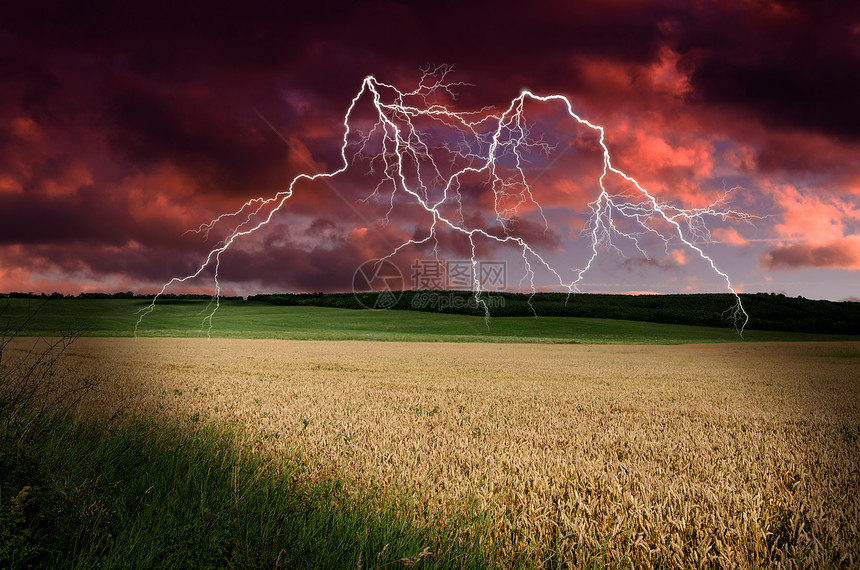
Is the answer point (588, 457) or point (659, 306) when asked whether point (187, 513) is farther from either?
point (659, 306)

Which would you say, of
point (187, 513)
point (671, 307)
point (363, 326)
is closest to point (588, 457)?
point (187, 513)

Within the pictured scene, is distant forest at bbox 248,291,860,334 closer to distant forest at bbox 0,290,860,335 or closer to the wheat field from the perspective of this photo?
distant forest at bbox 0,290,860,335

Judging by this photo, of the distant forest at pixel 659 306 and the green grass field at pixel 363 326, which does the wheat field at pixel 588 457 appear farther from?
the distant forest at pixel 659 306

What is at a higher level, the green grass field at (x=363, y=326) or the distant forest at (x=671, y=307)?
the distant forest at (x=671, y=307)

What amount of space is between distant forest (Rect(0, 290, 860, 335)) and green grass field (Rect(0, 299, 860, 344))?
21.2 ft

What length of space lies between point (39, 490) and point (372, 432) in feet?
12.9

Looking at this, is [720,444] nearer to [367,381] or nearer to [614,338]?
[367,381]

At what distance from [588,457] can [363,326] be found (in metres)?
56.9

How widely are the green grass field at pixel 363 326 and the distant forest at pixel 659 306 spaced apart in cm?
645

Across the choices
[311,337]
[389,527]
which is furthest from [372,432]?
[311,337]

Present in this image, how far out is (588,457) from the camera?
576cm

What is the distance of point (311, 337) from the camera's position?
47.8m

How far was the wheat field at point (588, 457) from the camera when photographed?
12.4ft

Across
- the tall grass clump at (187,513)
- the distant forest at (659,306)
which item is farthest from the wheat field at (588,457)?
the distant forest at (659,306)
